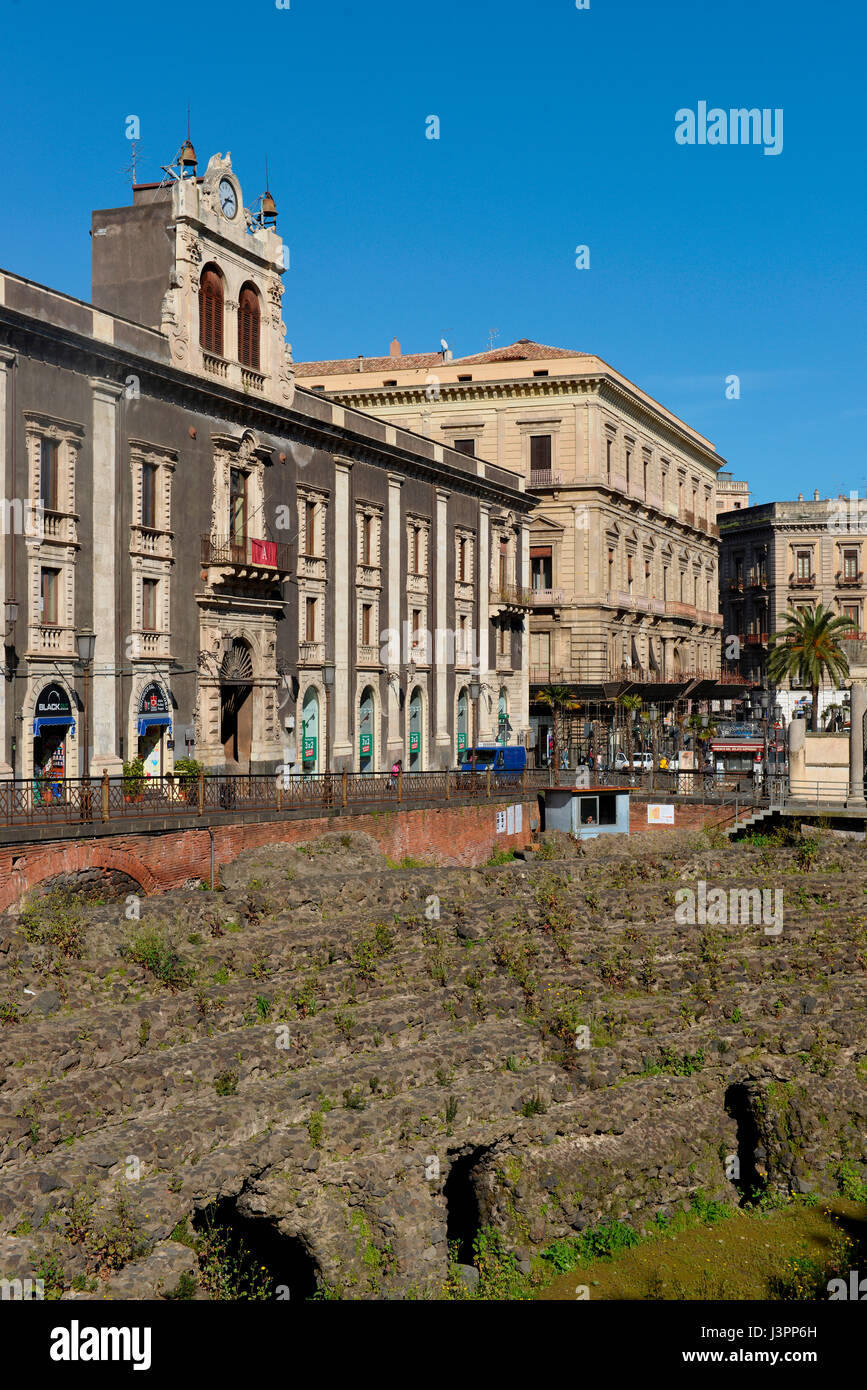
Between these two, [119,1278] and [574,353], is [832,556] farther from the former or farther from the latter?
[119,1278]

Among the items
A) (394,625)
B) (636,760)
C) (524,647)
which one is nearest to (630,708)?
(636,760)

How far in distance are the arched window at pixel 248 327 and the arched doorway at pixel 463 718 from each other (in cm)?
1700

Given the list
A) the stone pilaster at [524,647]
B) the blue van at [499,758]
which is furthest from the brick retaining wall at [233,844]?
the stone pilaster at [524,647]

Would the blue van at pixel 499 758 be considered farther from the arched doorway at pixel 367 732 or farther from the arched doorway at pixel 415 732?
the arched doorway at pixel 367 732

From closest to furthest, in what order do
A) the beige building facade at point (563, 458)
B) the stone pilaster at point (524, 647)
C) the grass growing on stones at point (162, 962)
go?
the grass growing on stones at point (162, 962)
the stone pilaster at point (524, 647)
the beige building facade at point (563, 458)

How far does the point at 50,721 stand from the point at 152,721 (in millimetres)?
3710

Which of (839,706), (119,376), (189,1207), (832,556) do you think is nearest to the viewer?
(189,1207)

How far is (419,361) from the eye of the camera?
67.5 metres

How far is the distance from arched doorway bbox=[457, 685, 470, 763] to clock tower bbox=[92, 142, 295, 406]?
52.5ft

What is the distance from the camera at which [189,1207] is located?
1305 cm

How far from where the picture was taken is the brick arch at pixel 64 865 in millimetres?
22578

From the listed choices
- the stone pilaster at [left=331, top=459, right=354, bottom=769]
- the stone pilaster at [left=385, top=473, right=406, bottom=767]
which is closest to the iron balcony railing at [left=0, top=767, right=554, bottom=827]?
the stone pilaster at [left=331, top=459, right=354, bottom=769]
